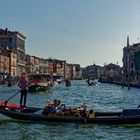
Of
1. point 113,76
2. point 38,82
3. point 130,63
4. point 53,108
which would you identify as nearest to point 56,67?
point 113,76

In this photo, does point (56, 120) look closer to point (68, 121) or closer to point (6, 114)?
point (68, 121)

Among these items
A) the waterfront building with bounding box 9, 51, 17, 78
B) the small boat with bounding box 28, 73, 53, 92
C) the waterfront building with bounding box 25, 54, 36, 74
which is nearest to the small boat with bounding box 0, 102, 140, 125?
the small boat with bounding box 28, 73, 53, 92

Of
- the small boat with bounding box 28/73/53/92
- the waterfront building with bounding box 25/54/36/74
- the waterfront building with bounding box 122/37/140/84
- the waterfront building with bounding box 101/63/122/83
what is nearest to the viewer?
the small boat with bounding box 28/73/53/92

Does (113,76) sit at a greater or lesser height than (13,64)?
lesser

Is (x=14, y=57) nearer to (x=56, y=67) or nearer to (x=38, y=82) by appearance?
(x=56, y=67)

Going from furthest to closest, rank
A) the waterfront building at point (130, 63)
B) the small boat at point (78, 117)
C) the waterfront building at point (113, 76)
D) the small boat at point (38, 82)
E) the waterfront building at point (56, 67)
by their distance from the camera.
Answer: the waterfront building at point (56, 67) → the waterfront building at point (113, 76) → the waterfront building at point (130, 63) → the small boat at point (38, 82) → the small boat at point (78, 117)

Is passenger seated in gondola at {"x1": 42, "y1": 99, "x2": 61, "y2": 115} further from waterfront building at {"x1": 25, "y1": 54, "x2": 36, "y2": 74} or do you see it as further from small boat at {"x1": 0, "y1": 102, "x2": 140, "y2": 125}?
waterfront building at {"x1": 25, "y1": 54, "x2": 36, "y2": 74}

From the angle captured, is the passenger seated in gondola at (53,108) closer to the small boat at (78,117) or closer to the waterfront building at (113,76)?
the small boat at (78,117)

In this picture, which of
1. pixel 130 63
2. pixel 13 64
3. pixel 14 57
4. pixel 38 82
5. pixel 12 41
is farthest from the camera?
pixel 130 63

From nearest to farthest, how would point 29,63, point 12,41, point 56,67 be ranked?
point 12,41, point 29,63, point 56,67

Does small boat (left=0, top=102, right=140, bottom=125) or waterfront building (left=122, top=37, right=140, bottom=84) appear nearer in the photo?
small boat (left=0, top=102, right=140, bottom=125)

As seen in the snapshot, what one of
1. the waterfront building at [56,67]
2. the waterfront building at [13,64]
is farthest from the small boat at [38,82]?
the waterfront building at [56,67]

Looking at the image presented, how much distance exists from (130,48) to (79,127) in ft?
313

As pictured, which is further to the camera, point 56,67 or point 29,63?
point 56,67
